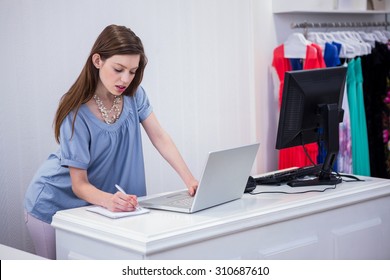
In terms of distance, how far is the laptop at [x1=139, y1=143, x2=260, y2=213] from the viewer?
2566 mm

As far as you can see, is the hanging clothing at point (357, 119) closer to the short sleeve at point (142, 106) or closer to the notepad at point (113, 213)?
the short sleeve at point (142, 106)

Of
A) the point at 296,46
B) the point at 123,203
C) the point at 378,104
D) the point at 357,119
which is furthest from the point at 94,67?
the point at 378,104

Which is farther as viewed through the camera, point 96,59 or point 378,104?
point 378,104

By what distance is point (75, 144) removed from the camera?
2799 millimetres

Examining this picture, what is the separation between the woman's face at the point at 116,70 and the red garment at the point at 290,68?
202 cm

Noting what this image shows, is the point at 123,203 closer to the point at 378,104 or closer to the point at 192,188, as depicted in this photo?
the point at 192,188

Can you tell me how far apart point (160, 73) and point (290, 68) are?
108 centimetres

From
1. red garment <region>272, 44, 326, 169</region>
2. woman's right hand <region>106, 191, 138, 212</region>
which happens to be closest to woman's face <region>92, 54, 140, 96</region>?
woman's right hand <region>106, 191, 138, 212</region>

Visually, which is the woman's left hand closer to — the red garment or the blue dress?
the blue dress

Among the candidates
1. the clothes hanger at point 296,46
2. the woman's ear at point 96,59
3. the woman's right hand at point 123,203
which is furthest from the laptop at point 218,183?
the clothes hanger at point 296,46

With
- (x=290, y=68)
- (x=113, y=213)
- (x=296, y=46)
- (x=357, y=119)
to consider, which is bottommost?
(x=113, y=213)

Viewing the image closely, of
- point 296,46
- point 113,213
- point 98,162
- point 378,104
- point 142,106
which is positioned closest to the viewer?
point 113,213

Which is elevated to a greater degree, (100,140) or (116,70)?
(116,70)
